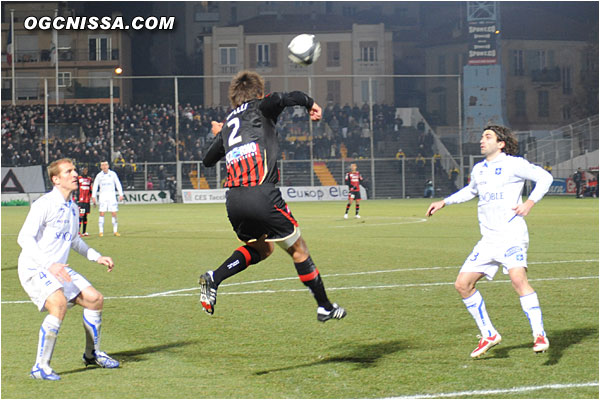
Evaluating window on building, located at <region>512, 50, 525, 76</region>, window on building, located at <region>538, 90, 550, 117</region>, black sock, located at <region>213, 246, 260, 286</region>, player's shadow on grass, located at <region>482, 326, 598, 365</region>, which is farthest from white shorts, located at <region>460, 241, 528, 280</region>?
window on building, located at <region>538, 90, 550, 117</region>

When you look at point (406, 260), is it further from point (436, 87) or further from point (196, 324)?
point (436, 87)

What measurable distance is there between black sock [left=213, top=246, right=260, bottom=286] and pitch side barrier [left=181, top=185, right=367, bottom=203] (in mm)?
43499

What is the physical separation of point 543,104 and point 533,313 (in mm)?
88035

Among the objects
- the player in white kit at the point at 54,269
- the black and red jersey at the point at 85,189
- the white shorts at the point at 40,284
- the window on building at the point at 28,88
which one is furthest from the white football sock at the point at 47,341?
the window on building at the point at 28,88

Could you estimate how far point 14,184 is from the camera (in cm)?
5038

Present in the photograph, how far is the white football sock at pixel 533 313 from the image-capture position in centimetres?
787

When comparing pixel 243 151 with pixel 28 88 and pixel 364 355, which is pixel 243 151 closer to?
pixel 364 355

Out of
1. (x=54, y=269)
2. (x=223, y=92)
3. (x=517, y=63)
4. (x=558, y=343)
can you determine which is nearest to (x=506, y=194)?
(x=558, y=343)

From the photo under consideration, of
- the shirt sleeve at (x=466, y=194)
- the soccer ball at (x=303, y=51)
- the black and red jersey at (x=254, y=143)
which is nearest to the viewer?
the black and red jersey at (x=254, y=143)

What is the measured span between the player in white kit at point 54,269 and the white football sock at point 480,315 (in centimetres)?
334

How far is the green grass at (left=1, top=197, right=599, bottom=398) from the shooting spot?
23.2 feet

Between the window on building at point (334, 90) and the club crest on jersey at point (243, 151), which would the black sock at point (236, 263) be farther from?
the window on building at point (334, 90)

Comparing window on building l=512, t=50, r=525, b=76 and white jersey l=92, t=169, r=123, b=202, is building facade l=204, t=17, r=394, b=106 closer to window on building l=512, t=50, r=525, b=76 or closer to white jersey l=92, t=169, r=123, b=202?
window on building l=512, t=50, r=525, b=76

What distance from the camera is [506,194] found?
816cm
